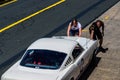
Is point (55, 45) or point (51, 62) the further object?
point (55, 45)

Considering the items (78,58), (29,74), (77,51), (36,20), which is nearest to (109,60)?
(77,51)

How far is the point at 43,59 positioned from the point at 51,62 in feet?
1.01

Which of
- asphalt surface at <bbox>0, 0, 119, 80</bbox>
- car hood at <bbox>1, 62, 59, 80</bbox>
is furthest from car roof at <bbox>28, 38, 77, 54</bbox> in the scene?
asphalt surface at <bbox>0, 0, 119, 80</bbox>

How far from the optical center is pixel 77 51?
1136cm

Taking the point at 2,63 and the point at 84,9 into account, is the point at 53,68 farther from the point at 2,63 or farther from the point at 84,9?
the point at 84,9

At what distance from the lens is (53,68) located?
10070mm

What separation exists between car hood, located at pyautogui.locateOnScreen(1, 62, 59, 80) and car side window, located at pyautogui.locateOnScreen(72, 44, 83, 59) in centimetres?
131

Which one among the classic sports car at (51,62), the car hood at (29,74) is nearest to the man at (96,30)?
the classic sports car at (51,62)

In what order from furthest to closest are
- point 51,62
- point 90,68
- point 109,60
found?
point 109,60 → point 90,68 → point 51,62

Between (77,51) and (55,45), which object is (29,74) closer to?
(55,45)

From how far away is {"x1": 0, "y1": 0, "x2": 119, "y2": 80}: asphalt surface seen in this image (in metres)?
15.1

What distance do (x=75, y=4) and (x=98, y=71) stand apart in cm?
1185

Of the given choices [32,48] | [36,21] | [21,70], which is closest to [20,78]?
[21,70]

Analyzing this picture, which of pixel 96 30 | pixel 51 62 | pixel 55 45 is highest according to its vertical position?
pixel 55 45
